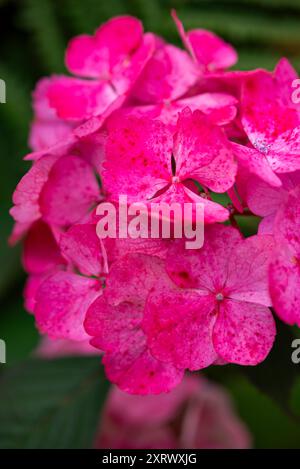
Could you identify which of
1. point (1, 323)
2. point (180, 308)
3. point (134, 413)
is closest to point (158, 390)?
point (180, 308)

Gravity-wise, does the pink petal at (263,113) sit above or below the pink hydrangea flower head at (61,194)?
above

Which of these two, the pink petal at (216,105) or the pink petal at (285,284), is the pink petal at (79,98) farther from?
the pink petal at (285,284)

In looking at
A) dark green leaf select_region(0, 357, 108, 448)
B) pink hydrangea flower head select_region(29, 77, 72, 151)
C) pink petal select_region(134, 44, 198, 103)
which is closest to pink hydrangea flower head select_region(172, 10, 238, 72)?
pink petal select_region(134, 44, 198, 103)

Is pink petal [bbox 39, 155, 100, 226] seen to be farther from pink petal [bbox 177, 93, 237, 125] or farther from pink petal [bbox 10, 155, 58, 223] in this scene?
pink petal [bbox 177, 93, 237, 125]

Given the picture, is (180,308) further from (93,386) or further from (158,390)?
(93,386)

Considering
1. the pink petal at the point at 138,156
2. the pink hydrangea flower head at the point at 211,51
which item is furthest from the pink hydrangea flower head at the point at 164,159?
the pink hydrangea flower head at the point at 211,51

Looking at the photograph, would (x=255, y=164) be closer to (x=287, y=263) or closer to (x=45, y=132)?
(x=287, y=263)

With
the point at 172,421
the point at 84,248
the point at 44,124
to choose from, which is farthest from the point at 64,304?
the point at 172,421
